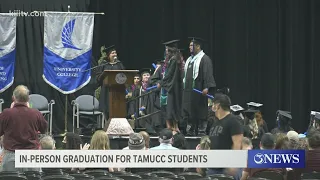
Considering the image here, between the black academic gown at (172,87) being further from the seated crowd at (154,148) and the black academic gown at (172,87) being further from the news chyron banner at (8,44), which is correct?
the seated crowd at (154,148)

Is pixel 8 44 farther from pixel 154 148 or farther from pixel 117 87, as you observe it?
pixel 154 148

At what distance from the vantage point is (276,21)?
16688mm

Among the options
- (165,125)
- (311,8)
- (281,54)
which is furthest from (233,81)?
(165,125)

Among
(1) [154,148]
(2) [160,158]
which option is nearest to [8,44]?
(1) [154,148]

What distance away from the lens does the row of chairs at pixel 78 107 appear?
47.3 feet

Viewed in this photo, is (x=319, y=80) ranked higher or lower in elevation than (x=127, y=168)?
higher

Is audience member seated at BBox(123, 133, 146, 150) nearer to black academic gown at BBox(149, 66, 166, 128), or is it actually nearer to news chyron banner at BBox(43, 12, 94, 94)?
black academic gown at BBox(149, 66, 166, 128)

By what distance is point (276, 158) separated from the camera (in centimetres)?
770

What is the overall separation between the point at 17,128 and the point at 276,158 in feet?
9.98

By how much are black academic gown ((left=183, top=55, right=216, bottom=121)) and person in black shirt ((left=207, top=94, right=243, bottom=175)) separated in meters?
5.50

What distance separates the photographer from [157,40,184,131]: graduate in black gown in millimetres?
13031

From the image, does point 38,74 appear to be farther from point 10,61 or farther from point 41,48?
point 10,61

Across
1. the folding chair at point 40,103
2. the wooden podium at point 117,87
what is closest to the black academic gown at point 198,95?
the wooden podium at point 117,87

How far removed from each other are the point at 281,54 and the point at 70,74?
530cm
